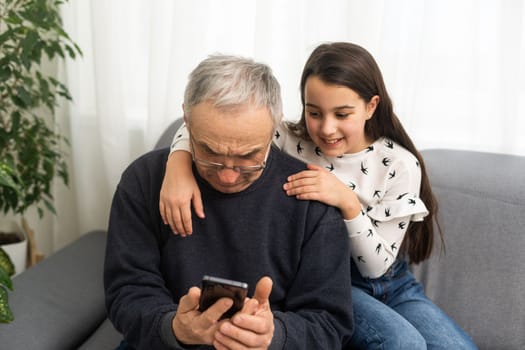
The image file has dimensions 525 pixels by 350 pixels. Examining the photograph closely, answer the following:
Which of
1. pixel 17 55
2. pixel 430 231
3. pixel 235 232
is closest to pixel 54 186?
pixel 17 55

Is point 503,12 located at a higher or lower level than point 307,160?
higher

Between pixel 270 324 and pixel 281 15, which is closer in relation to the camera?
pixel 270 324

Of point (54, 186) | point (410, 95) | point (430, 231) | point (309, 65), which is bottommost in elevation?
point (54, 186)

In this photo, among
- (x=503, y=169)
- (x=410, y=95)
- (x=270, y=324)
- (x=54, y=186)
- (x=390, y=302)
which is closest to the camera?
(x=270, y=324)

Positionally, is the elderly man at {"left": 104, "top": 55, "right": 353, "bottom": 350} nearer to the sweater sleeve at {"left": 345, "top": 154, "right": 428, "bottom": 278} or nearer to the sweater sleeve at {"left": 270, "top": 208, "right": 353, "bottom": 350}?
the sweater sleeve at {"left": 270, "top": 208, "right": 353, "bottom": 350}

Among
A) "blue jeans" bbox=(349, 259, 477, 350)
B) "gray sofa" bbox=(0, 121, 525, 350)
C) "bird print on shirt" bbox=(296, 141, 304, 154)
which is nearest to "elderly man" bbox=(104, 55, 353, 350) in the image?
"blue jeans" bbox=(349, 259, 477, 350)

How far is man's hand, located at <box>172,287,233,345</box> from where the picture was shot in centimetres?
105

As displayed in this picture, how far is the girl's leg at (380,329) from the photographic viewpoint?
4.62 feet

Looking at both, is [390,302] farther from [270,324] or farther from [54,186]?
[54,186]

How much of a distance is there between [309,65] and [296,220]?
0.44 metres

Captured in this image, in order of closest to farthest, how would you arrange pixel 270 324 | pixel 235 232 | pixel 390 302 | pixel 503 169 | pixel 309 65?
1. pixel 270 324
2. pixel 235 232
3. pixel 309 65
4. pixel 390 302
5. pixel 503 169

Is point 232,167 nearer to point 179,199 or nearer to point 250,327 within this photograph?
point 179,199

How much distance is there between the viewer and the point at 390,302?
5.37 ft

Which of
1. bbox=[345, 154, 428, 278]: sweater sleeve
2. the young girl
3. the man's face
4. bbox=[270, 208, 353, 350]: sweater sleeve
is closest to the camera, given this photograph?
the man's face
